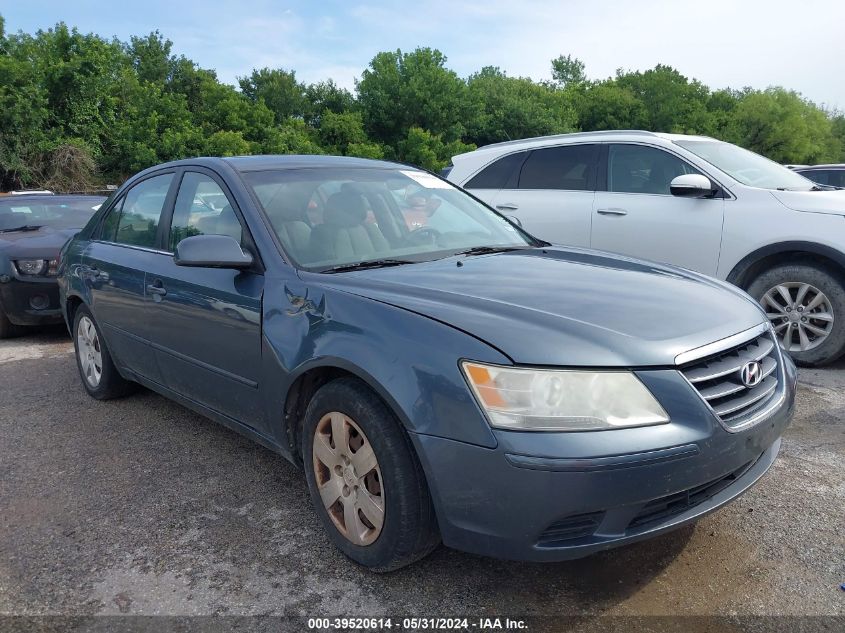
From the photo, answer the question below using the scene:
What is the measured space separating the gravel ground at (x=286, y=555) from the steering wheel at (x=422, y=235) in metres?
1.29

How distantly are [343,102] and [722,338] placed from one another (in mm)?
49840

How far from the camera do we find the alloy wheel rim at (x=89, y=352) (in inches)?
183

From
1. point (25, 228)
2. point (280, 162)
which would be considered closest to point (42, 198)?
point (25, 228)

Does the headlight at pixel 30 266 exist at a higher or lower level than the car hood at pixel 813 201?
lower

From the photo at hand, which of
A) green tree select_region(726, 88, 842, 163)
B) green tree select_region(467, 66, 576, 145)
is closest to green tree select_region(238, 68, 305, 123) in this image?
green tree select_region(467, 66, 576, 145)

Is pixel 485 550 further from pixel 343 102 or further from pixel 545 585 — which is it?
pixel 343 102

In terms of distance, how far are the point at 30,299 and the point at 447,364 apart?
598 cm

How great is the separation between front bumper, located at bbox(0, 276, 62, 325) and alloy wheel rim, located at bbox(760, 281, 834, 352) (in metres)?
6.26

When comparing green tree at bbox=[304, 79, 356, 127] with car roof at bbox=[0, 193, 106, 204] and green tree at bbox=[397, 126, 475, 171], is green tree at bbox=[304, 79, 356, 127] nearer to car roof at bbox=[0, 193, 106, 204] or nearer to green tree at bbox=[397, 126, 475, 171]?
green tree at bbox=[397, 126, 475, 171]

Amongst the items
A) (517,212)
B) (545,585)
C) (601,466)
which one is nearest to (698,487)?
(601,466)

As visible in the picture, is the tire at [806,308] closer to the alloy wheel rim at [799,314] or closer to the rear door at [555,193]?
the alloy wheel rim at [799,314]

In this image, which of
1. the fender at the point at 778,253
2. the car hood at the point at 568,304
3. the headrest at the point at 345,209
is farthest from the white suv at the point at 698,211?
the headrest at the point at 345,209

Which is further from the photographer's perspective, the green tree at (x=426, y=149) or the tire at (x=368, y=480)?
the green tree at (x=426, y=149)

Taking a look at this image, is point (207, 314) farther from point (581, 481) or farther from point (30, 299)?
point (30, 299)
